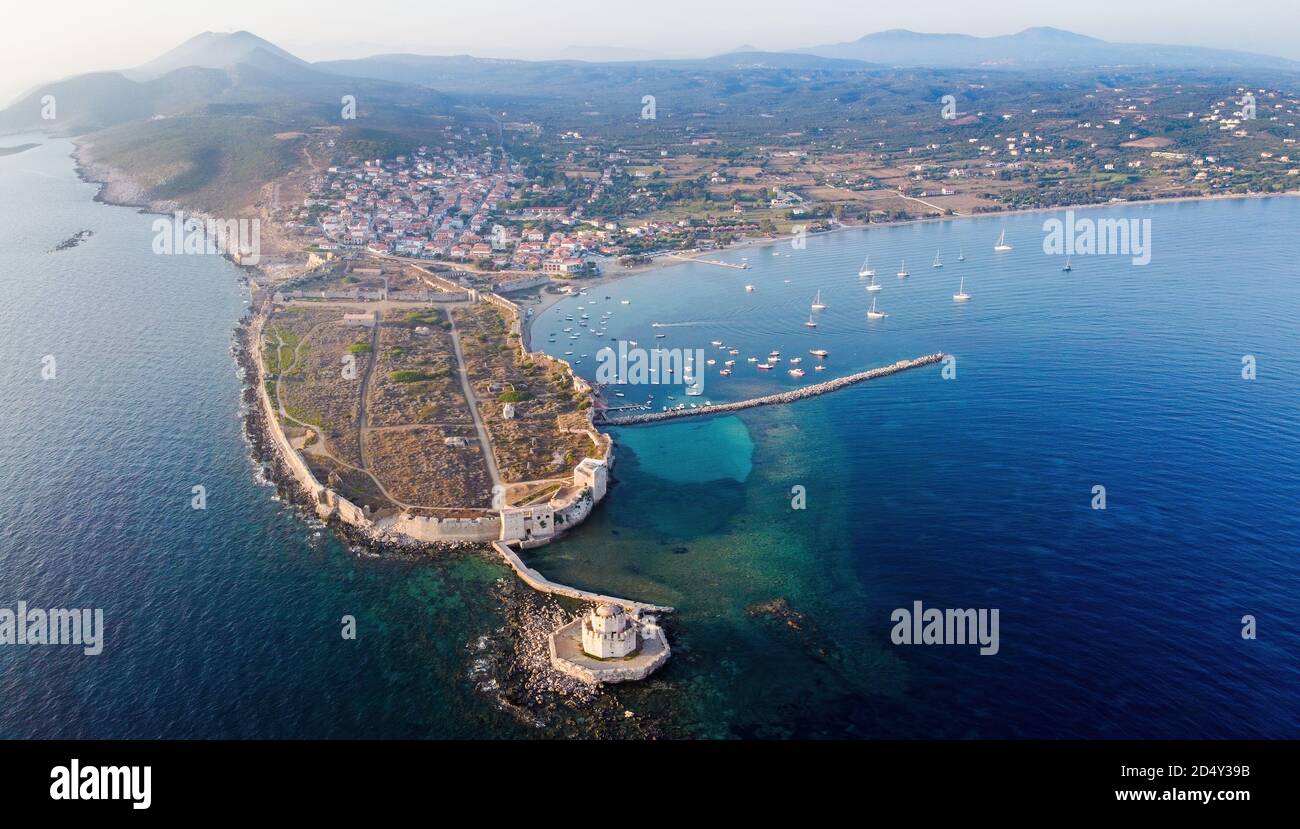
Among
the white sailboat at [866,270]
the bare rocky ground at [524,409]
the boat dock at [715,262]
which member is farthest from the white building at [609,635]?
the boat dock at [715,262]

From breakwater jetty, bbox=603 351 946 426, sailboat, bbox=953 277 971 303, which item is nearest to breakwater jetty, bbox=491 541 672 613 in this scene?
breakwater jetty, bbox=603 351 946 426

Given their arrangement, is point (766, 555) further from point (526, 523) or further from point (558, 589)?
point (526, 523)

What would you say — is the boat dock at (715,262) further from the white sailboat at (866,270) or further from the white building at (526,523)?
the white building at (526,523)

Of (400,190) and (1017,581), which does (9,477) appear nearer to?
(1017,581)

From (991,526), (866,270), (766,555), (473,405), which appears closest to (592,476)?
(766,555)

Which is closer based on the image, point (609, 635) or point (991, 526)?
point (609, 635)
